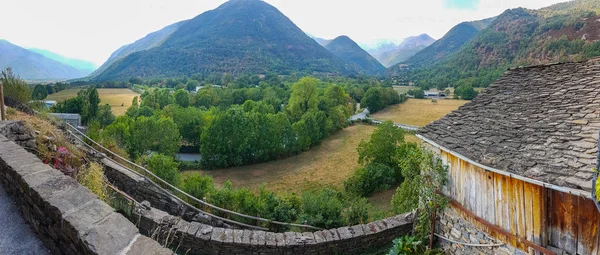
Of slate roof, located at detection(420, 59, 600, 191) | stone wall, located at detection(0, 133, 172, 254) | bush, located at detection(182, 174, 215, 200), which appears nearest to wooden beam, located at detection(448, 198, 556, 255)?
slate roof, located at detection(420, 59, 600, 191)

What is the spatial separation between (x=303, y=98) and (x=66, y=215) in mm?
42452

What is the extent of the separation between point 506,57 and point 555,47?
22.7m

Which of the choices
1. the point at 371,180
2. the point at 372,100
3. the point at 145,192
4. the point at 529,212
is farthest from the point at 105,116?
the point at 372,100

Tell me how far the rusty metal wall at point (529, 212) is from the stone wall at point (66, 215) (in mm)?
5791

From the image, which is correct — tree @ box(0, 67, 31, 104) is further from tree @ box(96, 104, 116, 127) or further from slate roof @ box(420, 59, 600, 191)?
tree @ box(96, 104, 116, 127)

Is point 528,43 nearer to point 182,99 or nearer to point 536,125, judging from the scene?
point 182,99

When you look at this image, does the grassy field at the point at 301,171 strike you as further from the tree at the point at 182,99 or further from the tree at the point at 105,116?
the tree at the point at 182,99

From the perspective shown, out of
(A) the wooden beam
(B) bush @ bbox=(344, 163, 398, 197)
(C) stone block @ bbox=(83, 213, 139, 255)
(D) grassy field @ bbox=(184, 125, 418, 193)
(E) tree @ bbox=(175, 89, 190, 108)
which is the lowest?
(D) grassy field @ bbox=(184, 125, 418, 193)

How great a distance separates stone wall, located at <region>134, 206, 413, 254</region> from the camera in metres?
7.57

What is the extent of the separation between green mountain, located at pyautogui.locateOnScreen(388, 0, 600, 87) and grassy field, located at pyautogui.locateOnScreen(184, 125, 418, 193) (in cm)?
3682

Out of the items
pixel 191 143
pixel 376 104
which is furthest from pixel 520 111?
pixel 376 104

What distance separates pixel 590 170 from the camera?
4379mm

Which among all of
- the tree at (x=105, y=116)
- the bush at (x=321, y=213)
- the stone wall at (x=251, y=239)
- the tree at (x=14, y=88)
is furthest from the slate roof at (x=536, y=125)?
the tree at (x=105, y=116)

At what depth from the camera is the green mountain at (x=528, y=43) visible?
59312 millimetres
